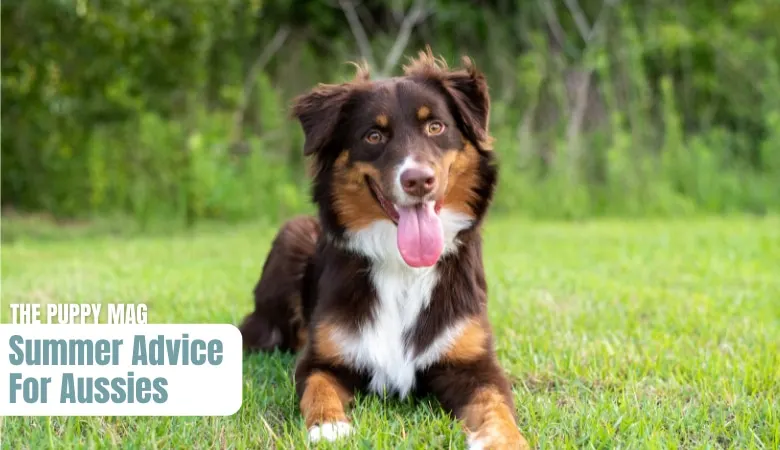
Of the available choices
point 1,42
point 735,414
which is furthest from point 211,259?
point 735,414

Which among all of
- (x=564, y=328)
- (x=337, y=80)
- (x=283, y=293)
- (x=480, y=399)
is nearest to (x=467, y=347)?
(x=480, y=399)

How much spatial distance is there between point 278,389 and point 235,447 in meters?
0.83

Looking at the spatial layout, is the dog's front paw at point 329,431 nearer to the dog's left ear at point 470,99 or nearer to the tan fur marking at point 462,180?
the tan fur marking at point 462,180

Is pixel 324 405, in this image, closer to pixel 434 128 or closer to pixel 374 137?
pixel 374 137

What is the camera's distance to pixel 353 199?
3986 millimetres

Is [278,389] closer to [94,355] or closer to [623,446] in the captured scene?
[94,355]

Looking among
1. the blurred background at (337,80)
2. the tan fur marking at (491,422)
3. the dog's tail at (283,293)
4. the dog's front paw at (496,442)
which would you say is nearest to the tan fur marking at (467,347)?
the tan fur marking at (491,422)

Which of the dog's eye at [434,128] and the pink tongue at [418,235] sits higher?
the dog's eye at [434,128]

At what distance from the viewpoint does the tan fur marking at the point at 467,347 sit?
3787 millimetres

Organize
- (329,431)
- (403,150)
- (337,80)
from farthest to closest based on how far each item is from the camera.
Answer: (337,80), (403,150), (329,431)

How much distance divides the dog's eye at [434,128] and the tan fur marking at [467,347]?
0.90m

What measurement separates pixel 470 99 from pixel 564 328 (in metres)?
1.88

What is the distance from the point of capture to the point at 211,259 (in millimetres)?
8984

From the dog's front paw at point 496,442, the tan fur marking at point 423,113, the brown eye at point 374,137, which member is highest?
the tan fur marking at point 423,113
